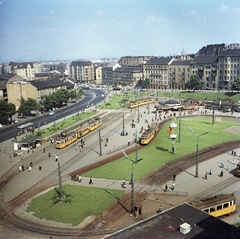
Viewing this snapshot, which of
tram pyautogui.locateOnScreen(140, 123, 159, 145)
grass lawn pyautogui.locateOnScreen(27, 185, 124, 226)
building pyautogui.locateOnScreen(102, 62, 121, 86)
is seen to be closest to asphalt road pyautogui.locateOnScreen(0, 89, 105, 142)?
tram pyautogui.locateOnScreen(140, 123, 159, 145)

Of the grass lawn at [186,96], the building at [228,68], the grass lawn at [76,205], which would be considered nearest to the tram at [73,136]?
the grass lawn at [76,205]

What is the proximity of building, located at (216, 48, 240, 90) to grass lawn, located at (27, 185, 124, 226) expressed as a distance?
99736 mm

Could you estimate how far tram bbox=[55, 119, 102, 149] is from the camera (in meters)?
58.0

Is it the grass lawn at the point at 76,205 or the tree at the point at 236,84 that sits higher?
the tree at the point at 236,84

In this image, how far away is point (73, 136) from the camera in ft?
204

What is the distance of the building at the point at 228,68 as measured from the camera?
121 metres

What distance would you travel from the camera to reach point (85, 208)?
3391 centimetres

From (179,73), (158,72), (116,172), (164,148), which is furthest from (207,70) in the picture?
(116,172)

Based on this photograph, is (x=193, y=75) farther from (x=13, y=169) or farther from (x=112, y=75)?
(x=13, y=169)

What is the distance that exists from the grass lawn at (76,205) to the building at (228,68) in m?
99.7

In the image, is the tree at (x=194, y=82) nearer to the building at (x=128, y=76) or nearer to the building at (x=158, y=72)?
the building at (x=158, y=72)

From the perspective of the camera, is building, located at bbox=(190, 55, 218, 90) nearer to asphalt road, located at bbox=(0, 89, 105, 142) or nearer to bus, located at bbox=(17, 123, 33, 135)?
asphalt road, located at bbox=(0, 89, 105, 142)

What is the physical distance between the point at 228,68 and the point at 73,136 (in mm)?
84622

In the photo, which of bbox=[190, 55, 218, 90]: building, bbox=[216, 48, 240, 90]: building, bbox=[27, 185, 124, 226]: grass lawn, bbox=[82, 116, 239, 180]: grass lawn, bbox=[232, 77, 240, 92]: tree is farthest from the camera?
bbox=[190, 55, 218, 90]: building
